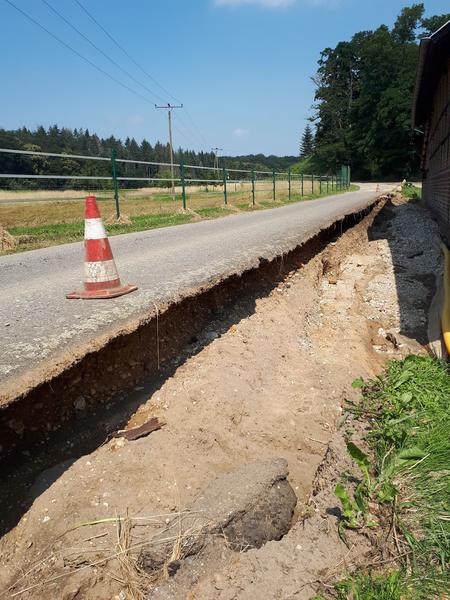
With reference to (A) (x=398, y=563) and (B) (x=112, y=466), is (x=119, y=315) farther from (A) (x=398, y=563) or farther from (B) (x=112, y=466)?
(A) (x=398, y=563)

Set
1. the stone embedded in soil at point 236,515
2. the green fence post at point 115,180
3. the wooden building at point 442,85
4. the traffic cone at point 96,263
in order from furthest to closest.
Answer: the green fence post at point 115,180 < the wooden building at point 442,85 < the traffic cone at point 96,263 < the stone embedded in soil at point 236,515

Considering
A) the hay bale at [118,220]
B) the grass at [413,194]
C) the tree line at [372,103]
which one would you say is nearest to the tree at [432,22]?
the tree line at [372,103]

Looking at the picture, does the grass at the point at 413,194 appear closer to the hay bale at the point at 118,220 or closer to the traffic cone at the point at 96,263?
the hay bale at the point at 118,220

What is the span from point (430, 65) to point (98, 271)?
297 inches

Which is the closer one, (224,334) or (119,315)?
(119,315)

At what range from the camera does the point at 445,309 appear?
3.76 metres

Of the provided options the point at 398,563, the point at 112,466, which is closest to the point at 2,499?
the point at 112,466

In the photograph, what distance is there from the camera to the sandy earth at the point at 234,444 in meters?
1.72

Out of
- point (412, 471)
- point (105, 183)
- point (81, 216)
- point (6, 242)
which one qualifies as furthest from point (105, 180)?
point (412, 471)

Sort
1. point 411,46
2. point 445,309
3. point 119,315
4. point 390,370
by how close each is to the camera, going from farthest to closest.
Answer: point 411,46
point 445,309
point 390,370
point 119,315

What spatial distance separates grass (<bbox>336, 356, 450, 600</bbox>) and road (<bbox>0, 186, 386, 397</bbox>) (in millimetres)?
1683

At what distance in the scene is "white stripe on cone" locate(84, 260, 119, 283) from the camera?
3.50 metres

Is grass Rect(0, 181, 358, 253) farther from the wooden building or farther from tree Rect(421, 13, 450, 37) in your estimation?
tree Rect(421, 13, 450, 37)

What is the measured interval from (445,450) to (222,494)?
1.07 meters
